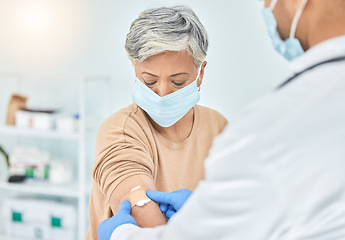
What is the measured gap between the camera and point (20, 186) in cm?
288

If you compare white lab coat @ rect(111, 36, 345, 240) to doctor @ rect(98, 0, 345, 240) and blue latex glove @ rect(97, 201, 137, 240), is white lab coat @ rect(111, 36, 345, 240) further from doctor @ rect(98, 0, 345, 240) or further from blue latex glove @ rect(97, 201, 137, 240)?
blue latex glove @ rect(97, 201, 137, 240)

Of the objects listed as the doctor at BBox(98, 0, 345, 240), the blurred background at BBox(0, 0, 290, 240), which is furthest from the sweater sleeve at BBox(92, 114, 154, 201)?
the blurred background at BBox(0, 0, 290, 240)

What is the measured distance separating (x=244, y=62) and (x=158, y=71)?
1.23 meters

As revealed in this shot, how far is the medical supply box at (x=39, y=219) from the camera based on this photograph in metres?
2.76

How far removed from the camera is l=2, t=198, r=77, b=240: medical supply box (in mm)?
2764

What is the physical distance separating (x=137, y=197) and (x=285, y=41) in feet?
1.54

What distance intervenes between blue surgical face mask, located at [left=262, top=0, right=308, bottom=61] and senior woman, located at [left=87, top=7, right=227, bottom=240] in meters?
0.34

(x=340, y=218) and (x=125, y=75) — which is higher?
(x=340, y=218)

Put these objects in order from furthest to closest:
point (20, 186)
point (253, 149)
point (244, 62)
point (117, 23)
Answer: point (20, 186), point (117, 23), point (244, 62), point (253, 149)

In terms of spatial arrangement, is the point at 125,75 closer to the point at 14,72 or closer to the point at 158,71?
the point at 14,72

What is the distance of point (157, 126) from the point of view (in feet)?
3.59

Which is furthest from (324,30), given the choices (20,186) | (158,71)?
(20,186)

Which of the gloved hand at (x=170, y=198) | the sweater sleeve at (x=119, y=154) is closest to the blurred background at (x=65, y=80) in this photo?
the sweater sleeve at (x=119, y=154)

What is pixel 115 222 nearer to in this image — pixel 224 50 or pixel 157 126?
pixel 157 126
